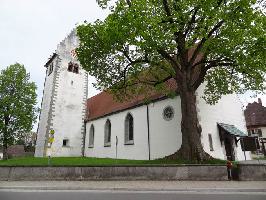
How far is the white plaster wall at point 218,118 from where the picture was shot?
20906 millimetres

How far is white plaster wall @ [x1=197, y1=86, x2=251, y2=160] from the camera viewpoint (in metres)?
20.9

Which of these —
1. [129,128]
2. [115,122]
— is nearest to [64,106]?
[115,122]

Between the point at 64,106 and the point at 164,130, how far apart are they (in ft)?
55.3

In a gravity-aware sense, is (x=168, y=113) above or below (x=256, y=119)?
below

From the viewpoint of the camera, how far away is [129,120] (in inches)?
1069

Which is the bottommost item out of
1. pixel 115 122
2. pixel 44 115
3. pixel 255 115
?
pixel 115 122

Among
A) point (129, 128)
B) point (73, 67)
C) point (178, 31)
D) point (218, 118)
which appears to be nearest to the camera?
point (178, 31)

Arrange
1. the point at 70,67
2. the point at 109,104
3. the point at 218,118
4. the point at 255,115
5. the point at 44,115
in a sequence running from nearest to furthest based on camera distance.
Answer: the point at 218,118 → the point at 109,104 → the point at 44,115 → the point at 70,67 → the point at 255,115

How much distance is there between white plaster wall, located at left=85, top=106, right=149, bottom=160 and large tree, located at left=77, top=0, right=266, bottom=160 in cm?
642

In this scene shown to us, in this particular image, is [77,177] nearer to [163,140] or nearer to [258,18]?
[163,140]

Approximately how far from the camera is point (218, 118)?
74.3 ft

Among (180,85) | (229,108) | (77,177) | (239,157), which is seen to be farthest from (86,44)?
(239,157)

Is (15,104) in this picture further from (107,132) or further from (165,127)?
(165,127)

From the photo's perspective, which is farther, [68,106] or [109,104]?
[68,106]
